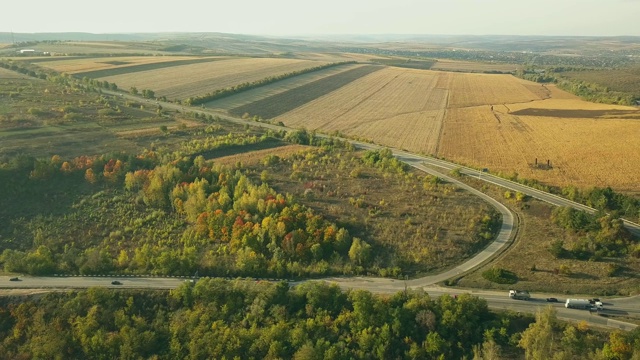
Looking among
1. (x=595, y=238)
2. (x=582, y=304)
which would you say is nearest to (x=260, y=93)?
(x=595, y=238)

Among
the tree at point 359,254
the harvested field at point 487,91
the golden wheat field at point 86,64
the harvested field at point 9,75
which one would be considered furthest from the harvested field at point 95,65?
the tree at point 359,254

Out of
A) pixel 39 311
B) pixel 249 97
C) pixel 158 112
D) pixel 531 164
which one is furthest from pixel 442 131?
pixel 39 311

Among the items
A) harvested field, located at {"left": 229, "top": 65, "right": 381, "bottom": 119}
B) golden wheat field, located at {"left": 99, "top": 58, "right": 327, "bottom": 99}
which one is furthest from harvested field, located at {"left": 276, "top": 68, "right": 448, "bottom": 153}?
golden wheat field, located at {"left": 99, "top": 58, "right": 327, "bottom": 99}

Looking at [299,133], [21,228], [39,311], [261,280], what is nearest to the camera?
[39,311]

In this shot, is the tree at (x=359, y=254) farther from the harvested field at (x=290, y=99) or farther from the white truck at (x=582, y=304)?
the harvested field at (x=290, y=99)

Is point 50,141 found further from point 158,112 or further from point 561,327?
point 561,327
